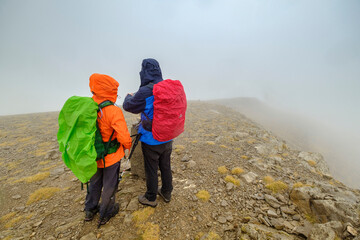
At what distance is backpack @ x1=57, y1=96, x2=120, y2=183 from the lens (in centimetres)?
332

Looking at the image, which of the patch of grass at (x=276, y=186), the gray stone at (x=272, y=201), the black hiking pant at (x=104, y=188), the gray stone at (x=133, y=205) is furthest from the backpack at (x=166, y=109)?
the patch of grass at (x=276, y=186)

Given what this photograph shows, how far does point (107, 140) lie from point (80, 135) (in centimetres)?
65

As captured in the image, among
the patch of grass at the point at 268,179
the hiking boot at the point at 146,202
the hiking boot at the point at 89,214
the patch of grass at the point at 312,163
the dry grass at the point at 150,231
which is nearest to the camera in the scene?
the dry grass at the point at 150,231

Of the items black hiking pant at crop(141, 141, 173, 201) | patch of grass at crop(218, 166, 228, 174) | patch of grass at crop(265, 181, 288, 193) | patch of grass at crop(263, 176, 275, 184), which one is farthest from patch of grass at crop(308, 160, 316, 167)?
black hiking pant at crop(141, 141, 173, 201)

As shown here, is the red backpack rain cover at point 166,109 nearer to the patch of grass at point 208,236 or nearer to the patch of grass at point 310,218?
the patch of grass at point 208,236

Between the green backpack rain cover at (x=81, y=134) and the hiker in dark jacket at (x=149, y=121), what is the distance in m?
0.93

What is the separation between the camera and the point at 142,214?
4520 millimetres

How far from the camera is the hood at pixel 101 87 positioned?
3666 mm

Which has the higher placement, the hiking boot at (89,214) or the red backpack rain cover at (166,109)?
the red backpack rain cover at (166,109)

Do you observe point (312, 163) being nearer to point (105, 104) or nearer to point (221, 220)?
point (221, 220)

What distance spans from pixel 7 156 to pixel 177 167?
489 inches

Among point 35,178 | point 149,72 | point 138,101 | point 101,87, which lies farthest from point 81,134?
point 35,178

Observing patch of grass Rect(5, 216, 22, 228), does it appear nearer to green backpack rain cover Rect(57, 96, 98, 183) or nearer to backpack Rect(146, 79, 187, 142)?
green backpack rain cover Rect(57, 96, 98, 183)

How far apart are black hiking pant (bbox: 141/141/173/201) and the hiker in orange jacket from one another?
666 millimetres
